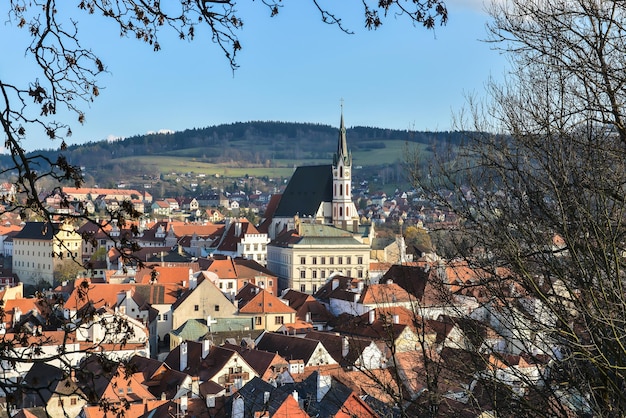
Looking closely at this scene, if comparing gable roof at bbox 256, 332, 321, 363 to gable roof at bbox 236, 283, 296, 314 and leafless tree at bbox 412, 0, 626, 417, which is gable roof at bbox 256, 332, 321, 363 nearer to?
gable roof at bbox 236, 283, 296, 314

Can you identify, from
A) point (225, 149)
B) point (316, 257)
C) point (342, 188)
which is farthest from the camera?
point (225, 149)

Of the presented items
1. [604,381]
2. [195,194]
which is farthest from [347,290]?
[195,194]

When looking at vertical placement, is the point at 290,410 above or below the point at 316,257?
above

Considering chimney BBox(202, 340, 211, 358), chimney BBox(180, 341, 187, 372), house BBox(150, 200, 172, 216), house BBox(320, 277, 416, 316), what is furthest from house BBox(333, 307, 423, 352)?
house BBox(150, 200, 172, 216)

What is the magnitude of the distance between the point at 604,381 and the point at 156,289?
35.0m

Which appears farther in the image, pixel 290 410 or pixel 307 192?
pixel 307 192

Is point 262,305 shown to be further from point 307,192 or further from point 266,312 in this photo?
point 307,192

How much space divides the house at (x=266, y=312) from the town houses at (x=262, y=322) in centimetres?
7

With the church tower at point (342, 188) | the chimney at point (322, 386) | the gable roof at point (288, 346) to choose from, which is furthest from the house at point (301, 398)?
the church tower at point (342, 188)

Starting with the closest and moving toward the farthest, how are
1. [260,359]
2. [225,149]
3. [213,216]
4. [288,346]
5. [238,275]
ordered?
[260,359]
[288,346]
[238,275]
[213,216]
[225,149]

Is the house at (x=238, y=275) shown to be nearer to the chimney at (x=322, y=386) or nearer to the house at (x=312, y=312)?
the house at (x=312, y=312)

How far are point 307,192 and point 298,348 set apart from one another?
144 ft

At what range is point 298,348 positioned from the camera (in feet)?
87.1

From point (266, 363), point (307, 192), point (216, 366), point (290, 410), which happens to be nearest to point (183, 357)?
point (216, 366)
